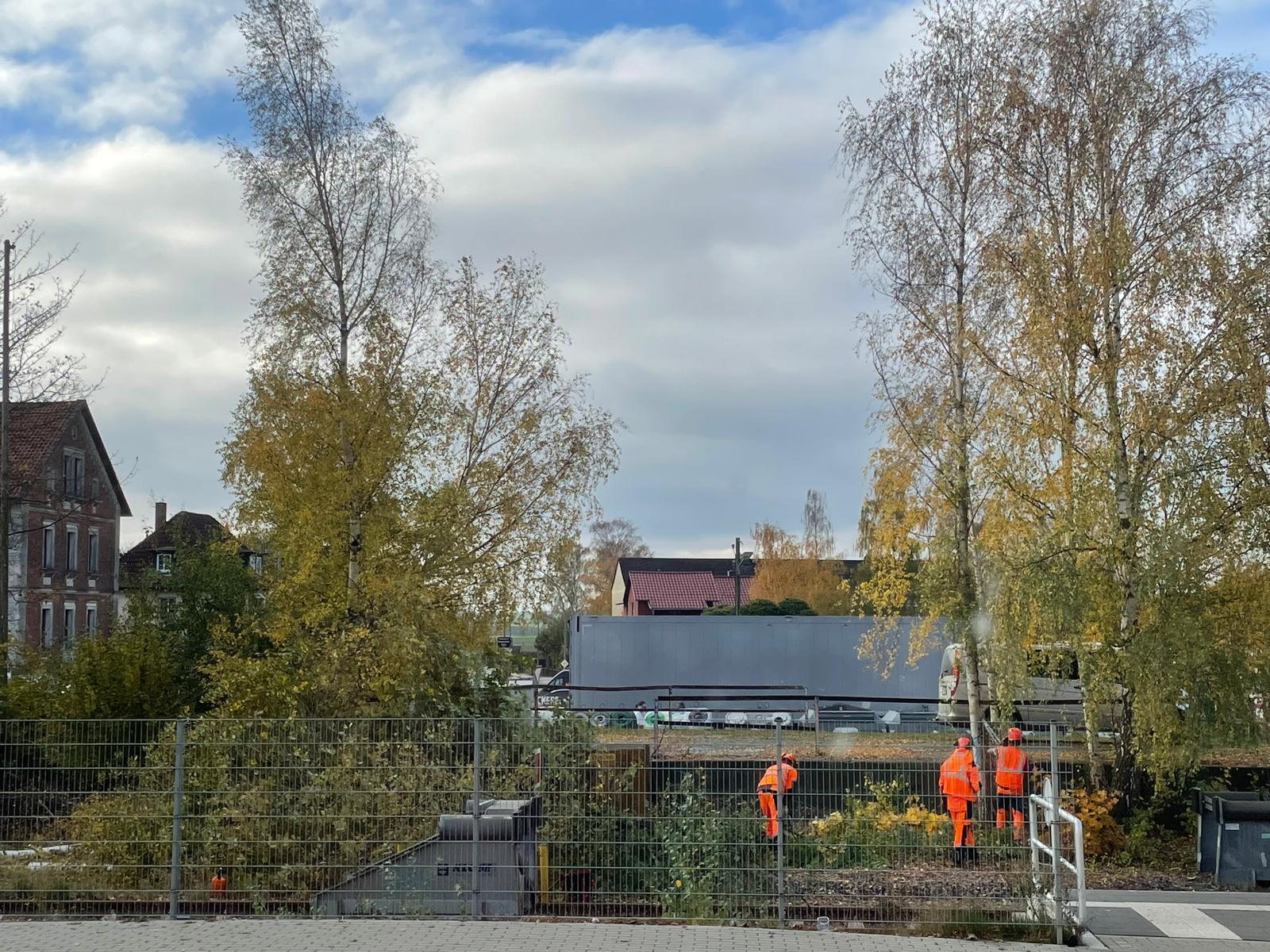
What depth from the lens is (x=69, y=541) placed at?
5072cm

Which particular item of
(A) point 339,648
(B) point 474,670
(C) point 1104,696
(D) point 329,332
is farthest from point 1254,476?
(D) point 329,332

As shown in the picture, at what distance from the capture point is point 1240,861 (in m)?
13.9

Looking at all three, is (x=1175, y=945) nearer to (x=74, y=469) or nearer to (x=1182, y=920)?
(x=1182, y=920)

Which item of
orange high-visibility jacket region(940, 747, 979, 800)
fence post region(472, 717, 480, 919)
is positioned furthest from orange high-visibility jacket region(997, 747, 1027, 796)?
fence post region(472, 717, 480, 919)

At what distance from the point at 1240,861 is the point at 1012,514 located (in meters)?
5.24

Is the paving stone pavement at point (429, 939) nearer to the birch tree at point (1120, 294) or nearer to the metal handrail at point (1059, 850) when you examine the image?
the metal handrail at point (1059, 850)

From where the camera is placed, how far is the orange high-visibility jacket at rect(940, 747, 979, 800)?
10.9 meters

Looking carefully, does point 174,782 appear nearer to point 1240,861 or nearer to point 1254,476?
point 1240,861

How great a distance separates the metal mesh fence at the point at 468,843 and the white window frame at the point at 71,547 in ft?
139

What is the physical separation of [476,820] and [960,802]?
3924 millimetres

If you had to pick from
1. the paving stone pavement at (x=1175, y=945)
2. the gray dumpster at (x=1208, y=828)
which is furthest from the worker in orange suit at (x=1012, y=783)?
the gray dumpster at (x=1208, y=828)

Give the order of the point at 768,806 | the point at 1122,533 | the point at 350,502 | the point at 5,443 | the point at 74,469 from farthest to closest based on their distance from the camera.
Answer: the point at 74,469, the point at 5,443, the point at 350,502, the point at 1122,533, the point at 768,806

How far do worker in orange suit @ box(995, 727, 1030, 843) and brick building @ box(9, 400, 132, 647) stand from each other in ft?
115

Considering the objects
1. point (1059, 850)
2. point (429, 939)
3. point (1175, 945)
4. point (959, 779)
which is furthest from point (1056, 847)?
point (429, 939)
